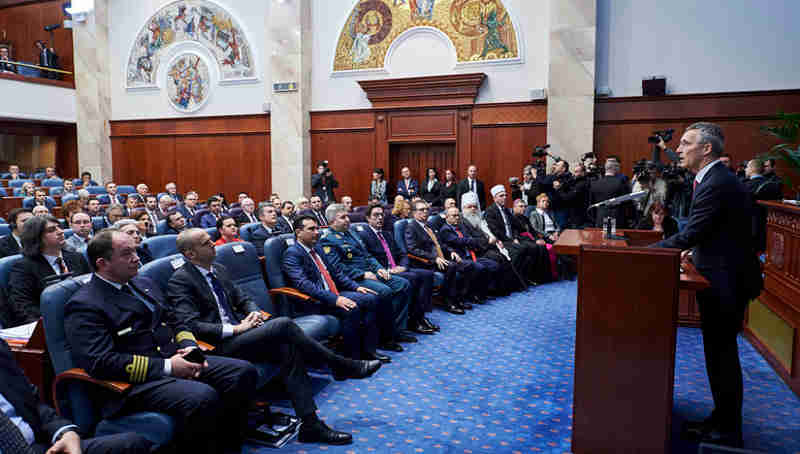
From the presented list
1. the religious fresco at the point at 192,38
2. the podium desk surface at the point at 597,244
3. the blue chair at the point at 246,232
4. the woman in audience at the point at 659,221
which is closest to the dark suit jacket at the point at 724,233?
the podium desk surface at the point at 597,244

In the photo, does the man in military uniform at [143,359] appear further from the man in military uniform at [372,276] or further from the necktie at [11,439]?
the man in military uniform at [372,276]

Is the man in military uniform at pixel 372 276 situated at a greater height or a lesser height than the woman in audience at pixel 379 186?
lesser

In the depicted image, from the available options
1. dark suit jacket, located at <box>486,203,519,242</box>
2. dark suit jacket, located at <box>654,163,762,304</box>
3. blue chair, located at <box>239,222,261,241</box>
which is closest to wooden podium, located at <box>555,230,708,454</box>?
dark suit jacket, located at <box>654,163,762,304</box>

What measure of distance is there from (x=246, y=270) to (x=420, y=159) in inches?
273

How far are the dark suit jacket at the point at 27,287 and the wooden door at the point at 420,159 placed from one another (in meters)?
7.33

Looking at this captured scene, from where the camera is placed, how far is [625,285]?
7.19 ft

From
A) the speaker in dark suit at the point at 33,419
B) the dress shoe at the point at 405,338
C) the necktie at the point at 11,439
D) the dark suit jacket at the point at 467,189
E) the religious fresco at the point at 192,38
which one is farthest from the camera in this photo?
the religious fresco at the point at 192,38

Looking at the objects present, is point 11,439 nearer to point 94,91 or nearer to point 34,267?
point 34,267

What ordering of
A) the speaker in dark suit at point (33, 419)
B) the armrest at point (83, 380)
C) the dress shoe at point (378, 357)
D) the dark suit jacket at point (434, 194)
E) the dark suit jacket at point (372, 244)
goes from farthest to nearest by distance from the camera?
the dark suit jacket at point (434, 194), the dark suit jacket at point (372, 244), the dress shoe at point (378, 357), the armrest at point (83, 380), the speaker in dark suit at point (33, 419)

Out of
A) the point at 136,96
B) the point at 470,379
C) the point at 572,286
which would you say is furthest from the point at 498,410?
the point at 136,96

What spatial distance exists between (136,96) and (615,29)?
34.1ft

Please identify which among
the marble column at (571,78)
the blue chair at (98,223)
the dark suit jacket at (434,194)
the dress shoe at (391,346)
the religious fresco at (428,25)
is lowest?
the dress shoe at (391,346)

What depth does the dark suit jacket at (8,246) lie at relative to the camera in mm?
3797

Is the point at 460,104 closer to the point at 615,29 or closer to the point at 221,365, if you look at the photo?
the point at 615,29
